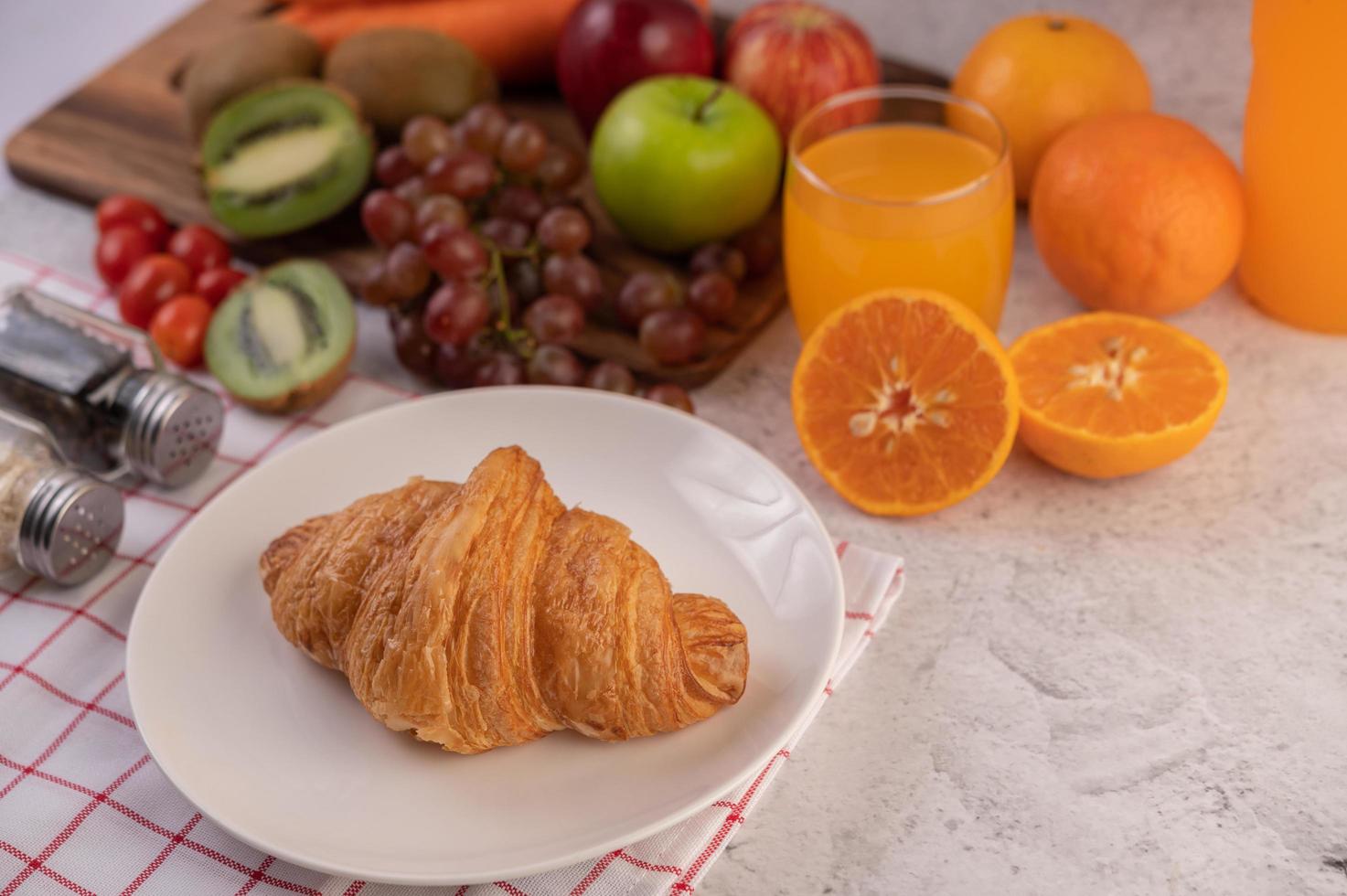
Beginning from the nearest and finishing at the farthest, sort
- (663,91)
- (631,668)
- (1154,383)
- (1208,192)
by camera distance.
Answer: (631,668) → (1154,383) → (1208,192) → (663,91)

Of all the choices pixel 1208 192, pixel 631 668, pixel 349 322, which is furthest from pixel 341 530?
pixel 1208 192

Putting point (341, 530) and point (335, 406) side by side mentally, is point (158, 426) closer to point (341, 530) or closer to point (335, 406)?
point (335, 406)

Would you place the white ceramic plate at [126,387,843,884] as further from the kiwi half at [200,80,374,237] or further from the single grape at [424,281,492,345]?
the kiwi half at [200,80,374,237]

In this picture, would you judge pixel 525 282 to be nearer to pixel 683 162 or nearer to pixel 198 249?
pixel 683 162

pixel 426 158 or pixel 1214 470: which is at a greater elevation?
pixel 426 158

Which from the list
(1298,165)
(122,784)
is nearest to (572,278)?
(122,784)

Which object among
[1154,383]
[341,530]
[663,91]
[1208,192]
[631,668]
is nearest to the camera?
[631,668]

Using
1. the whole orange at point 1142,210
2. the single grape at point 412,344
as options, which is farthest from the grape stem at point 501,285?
the whole orange at point 1142,210
